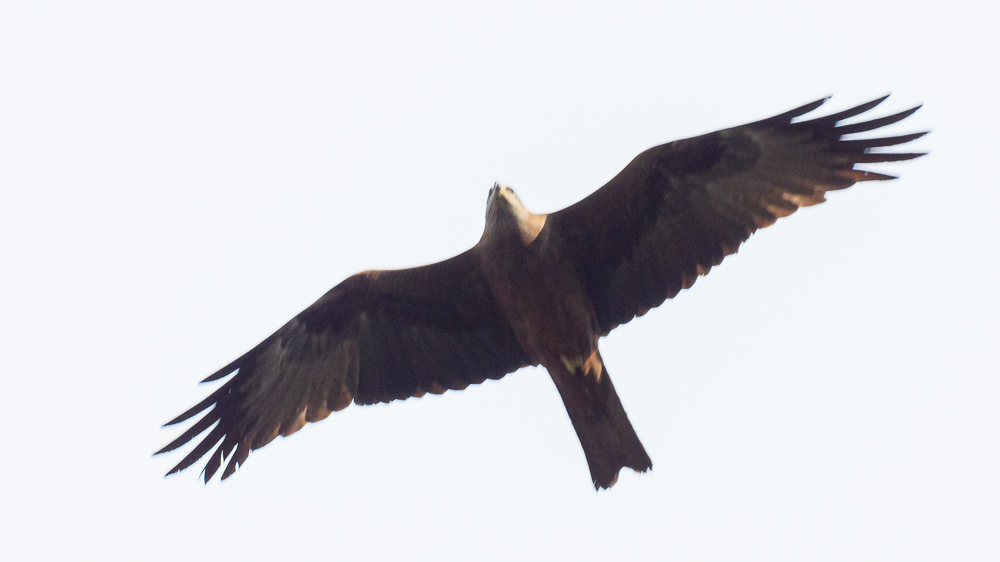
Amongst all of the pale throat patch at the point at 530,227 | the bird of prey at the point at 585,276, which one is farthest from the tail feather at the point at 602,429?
the pale throat patch at the point at 530,227

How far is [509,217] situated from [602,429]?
5.61 ft

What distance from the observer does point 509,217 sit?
23.6ft

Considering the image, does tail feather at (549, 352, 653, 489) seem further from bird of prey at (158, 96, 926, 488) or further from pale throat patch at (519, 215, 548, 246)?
pale throat patch at (519, 215, 548, 246)

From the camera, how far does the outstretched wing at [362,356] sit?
787 centimetres

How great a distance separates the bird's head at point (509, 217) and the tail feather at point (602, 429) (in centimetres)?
105

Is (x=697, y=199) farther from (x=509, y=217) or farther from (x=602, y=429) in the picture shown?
(x=602, y=429)

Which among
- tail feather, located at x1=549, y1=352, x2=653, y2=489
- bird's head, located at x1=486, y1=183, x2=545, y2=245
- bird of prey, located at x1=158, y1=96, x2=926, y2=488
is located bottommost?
tail feather, located at x1=549, y1=352, x2=653, y2=489

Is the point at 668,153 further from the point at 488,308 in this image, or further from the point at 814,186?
the point at 488,308

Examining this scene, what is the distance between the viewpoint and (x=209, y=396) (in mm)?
8211

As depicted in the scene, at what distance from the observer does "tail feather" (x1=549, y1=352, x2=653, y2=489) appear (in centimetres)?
737

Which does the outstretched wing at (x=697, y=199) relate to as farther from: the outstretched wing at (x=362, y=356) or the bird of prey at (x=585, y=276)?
the outstretched wing at (x=362, y=356)

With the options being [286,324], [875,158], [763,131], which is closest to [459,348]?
[286,324]

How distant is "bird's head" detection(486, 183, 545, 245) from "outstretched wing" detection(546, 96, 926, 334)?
0.63ft

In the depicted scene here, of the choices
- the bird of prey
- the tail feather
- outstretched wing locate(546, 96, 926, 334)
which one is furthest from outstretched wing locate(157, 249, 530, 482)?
outstretched wing locate(546, 96, 926, 334)
